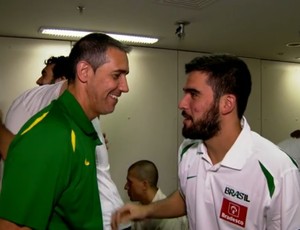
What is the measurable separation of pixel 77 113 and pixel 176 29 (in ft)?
8.42

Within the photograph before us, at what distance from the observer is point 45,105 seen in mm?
1903

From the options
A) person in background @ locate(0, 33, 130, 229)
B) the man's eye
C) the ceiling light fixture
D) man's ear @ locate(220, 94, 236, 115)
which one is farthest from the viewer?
the ceiling light fixture

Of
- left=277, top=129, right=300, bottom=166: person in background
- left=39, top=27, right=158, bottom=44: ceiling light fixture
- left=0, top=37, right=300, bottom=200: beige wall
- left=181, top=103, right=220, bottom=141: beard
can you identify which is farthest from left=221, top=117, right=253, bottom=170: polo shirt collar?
left=0, top=37, right=300, bottom=200: beige wall

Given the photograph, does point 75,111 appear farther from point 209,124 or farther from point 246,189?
point 246,189

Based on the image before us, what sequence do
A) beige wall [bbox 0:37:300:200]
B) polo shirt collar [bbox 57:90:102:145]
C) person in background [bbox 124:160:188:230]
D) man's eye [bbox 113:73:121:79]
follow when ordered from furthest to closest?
beige wall [bbox 0:37:300:200] < person in background [bbox 124:160:188:230] < man's eye [bbox 113:73:121:79] < polo shirt collar [bbox 57:90:102:145]

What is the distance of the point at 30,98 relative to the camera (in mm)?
1979

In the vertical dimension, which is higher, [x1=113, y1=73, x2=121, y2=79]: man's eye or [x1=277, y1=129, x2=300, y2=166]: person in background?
[x1=113, y1=73, x2=121, y2=79]: man's eye

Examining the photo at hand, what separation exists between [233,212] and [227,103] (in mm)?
466

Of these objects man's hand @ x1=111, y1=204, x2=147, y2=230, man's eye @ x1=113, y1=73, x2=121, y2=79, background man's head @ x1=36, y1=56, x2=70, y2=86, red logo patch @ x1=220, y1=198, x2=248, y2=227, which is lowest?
man's hand @ x1=111, y1=204, x2=147, y2=230

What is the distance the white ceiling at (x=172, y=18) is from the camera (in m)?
2.89

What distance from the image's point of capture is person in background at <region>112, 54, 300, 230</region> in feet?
4.53

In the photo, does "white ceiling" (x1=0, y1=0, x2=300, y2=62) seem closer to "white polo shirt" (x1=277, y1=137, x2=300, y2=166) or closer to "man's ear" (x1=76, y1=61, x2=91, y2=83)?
"white polo shirt" (x1=277, y1=137, x2=300, y2=166)

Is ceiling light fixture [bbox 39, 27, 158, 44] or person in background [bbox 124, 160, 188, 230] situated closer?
person in background [bbox 124, 160, 188, 230]

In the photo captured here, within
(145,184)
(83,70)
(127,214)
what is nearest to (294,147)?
(145,184)
